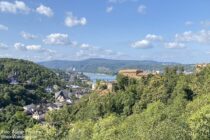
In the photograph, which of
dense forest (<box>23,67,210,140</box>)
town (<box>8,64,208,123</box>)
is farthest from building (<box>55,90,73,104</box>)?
dense forest (<box>23,67,210,140</box>)

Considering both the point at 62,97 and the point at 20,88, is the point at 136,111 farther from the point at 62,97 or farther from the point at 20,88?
the point at 62,97

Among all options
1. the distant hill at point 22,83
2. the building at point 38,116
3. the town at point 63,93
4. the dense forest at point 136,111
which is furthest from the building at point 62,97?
the dense forest at point 136,111

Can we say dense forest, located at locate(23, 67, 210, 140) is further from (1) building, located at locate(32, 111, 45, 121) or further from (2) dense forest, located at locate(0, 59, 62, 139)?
(1) building, located at locate(32, 111, 45, 121)

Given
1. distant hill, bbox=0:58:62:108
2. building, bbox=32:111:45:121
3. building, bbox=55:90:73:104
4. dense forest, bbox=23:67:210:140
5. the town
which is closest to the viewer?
dense forest, bbox=23:67:210:140

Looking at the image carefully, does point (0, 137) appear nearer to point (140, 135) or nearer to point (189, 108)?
point (189, 108)

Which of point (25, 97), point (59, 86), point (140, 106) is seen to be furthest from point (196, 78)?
point (59, 86)

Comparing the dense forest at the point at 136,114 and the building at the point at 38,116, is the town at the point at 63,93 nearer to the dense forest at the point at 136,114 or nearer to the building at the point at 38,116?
the building at the point at 38,116
